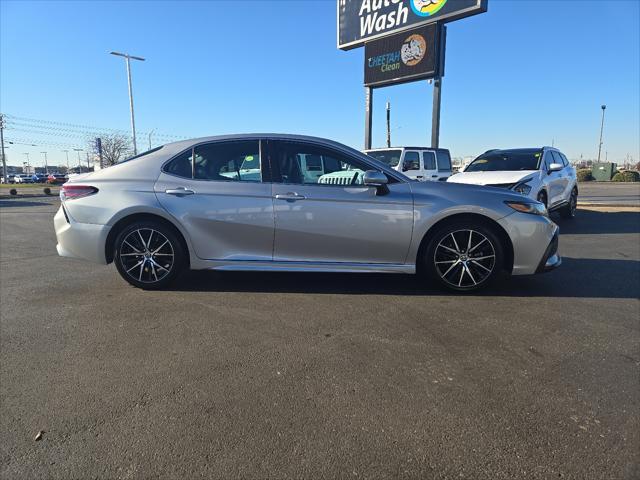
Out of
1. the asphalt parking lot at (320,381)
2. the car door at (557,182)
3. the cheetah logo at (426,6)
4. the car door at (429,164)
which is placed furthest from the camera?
the cheetah logo at (426,6)

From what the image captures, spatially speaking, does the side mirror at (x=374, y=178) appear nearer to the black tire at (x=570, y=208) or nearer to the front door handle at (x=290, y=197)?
the front door handle at (x=290, y=197)

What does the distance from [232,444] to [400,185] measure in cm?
295

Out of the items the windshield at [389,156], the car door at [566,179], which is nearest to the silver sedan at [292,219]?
the car door at [566,179]

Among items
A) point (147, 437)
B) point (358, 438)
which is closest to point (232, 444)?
point (147, 437)

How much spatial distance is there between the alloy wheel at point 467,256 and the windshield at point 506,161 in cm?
536

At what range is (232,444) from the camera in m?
1.97

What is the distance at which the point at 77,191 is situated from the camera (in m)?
4.30

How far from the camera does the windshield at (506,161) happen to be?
8.75 meters

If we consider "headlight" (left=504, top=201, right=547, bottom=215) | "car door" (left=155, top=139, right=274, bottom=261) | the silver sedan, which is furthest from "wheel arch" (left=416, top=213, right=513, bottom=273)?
"car door" (left=155, top=139, right=274, bottom=261)

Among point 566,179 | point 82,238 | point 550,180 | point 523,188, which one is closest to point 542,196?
point 550,180

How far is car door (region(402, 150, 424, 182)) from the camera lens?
39.5 feet

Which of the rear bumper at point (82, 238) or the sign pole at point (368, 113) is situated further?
the sign pole at point (368, 113)

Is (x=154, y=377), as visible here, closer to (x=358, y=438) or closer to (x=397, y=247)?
(x=358, y=438)

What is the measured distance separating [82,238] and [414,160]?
9830 millimetres
